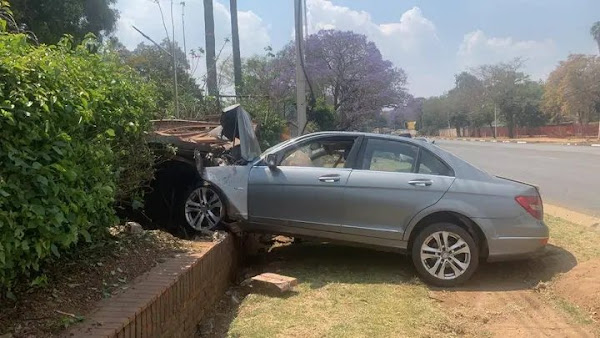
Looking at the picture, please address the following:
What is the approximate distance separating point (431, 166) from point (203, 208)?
8.42 ft

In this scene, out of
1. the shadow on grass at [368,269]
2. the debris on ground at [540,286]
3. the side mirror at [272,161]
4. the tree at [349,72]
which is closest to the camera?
the debris on ground at [540,286]

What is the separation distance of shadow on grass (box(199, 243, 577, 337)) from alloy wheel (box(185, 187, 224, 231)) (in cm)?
70

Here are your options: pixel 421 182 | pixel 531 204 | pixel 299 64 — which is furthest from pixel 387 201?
pixel 299 64

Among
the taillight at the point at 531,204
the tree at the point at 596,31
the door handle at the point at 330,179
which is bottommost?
the taillight at the point at 531,204

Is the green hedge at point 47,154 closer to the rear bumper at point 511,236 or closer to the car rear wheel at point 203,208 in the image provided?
the car rear wheel at point 203,208

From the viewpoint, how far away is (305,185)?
5922 mm

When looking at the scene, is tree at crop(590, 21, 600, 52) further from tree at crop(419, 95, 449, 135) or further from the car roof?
the car roof

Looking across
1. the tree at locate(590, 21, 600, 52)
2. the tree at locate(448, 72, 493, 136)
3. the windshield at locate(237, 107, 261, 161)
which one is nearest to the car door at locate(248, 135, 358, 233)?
the windshield at locate(237, 107, 261, 161)

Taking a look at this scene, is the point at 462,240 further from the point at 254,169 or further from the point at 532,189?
the point at 254,169

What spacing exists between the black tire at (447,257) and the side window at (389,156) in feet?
2.38

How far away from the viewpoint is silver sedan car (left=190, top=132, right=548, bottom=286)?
217 inches

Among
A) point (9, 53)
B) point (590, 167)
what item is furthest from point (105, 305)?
point (590, 167)

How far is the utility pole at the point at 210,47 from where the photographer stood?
17.1m

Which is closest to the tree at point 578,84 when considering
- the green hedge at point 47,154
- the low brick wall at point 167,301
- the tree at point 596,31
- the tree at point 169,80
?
the tree at point 596,31
